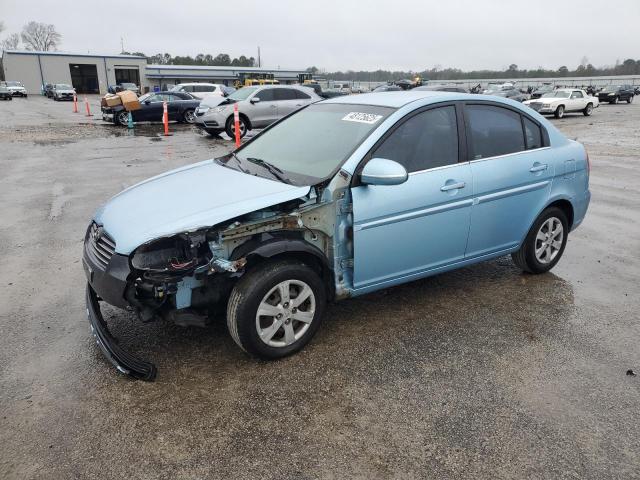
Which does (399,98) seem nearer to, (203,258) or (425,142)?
(425,142)

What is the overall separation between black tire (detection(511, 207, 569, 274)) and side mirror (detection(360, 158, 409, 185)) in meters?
1.95

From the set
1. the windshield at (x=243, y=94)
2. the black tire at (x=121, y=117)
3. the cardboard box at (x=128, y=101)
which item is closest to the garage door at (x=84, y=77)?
the black tire at (x=121, y=117)

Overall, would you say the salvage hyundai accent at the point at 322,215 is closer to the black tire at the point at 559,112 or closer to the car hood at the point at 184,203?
the car hood at the point at 184,203

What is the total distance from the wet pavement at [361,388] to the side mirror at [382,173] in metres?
1.19

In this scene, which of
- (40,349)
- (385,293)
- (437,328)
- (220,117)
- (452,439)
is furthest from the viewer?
(220,117)

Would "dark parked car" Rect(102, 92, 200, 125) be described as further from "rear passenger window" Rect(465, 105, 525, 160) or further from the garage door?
the garage door

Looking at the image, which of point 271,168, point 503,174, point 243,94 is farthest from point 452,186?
point 243,94

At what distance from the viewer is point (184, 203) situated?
3.27 meters

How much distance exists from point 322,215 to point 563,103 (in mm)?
26577

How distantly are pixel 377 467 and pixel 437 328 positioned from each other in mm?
1570

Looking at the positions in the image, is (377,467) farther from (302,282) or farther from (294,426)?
(302,282)

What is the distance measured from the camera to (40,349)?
3441 millimetres

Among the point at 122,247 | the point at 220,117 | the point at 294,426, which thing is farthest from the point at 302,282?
the point at 220,117

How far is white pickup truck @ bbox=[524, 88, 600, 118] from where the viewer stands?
2530 centimetres
